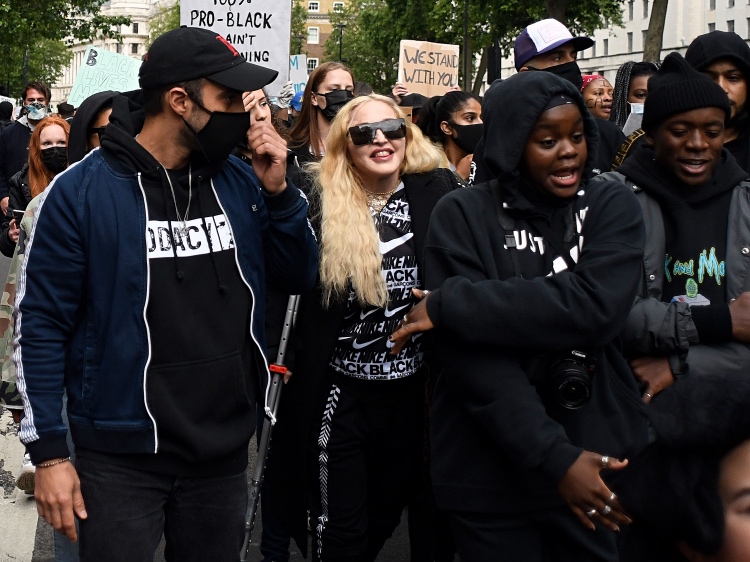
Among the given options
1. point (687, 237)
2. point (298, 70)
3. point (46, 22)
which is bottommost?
point (687, 237)

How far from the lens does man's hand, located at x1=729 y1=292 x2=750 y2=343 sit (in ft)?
10.9

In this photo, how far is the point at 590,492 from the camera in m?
2.81

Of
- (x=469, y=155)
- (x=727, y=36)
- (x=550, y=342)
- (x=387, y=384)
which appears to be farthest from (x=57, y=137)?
(x=550, y=342)

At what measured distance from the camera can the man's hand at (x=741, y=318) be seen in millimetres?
3311

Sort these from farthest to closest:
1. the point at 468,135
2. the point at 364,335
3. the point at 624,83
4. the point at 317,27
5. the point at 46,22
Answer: the point at 317,27, the point at 46,22, the point at 624,83, the point at 468,135, the point at 364,335

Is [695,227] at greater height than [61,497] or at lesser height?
A: greater

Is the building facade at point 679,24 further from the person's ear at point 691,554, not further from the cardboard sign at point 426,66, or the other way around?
the person's ear at point 691,554

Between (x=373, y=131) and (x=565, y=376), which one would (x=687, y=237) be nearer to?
(x=565, y=376)

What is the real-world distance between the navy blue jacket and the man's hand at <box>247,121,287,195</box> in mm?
399

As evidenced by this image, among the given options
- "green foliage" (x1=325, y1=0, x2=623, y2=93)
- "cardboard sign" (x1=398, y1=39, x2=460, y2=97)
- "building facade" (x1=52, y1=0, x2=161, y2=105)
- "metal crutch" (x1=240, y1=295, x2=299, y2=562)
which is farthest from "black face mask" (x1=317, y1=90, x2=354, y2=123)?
"building facade" (x1=52, y1=0, x2=161, y2=105)

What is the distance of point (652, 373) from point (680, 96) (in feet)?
2.93

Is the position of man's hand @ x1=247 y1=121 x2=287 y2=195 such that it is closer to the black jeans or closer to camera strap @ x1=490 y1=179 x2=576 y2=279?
camera strap @ x1=490 y1=179 x2=576 y2=279

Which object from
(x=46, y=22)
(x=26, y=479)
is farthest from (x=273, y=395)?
(x=46, y=22)

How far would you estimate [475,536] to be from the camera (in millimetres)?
3193
